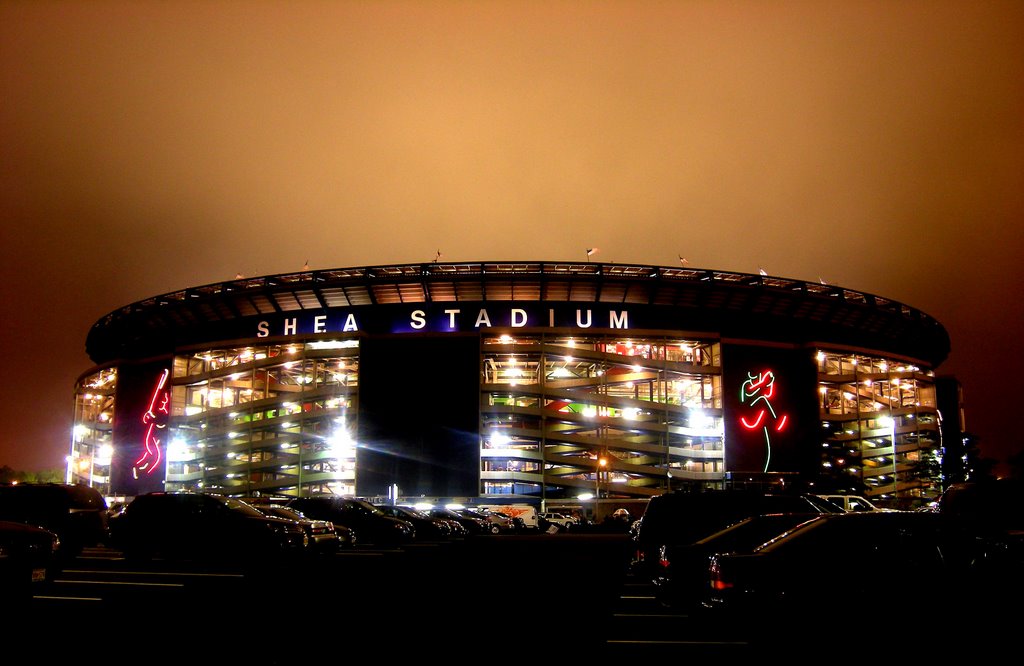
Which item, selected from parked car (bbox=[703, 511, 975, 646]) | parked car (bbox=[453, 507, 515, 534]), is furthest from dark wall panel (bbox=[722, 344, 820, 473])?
parked car (bbox=[703, 511, 975, 646])

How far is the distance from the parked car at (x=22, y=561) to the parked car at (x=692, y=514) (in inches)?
419

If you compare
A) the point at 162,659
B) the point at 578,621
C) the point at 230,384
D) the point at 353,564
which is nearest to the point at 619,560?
the point at 353,564

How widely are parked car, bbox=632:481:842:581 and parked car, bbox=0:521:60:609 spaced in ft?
35.0

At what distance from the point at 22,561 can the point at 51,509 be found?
7898 millimetres

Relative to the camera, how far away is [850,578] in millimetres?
9773

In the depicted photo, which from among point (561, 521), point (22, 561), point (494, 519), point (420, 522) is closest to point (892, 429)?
point (561, 521)

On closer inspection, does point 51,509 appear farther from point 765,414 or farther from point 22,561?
point 765,414

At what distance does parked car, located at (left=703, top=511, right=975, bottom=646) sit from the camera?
9.59 m

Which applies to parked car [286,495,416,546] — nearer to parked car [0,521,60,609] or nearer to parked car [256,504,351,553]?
parked car [256,504,351,553]

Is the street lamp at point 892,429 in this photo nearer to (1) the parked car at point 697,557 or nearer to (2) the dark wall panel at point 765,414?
(2) the dark wall panel at point 765,414

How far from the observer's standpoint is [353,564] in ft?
73.2

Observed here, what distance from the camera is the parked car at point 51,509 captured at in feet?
67.3

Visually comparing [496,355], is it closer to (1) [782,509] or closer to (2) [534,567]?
(2) [534,567]

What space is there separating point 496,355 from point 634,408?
39.9 feet
